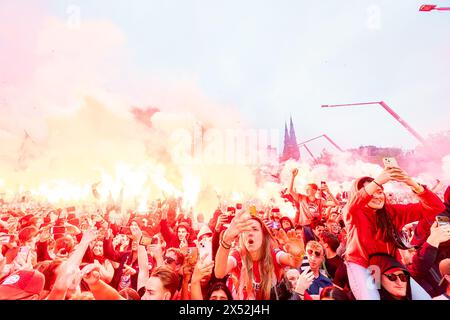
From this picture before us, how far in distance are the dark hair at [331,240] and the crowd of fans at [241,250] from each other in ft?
0.04

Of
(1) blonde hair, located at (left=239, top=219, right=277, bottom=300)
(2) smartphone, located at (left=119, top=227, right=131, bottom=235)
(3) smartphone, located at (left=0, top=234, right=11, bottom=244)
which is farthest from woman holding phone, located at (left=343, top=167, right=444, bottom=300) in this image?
(3) smartphone, located at (left=0, top=234, right=11, bottom=244)

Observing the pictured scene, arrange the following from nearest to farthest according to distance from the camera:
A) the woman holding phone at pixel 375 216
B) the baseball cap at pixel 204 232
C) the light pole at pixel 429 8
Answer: the woman holding phone at pixel 375 216 < the baseball cap at pixel 204 232 < the light pole at pixel 429 8

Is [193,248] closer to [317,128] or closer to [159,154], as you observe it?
[159,154]

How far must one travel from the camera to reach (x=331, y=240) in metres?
3.94

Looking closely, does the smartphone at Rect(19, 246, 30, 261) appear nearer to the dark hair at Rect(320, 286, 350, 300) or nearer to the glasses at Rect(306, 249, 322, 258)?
the glasses at Rect(306, 249, 322, 258)

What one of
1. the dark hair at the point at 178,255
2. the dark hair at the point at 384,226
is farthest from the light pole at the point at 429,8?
the dark hair at the point at 178,255

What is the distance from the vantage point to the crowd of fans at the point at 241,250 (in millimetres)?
3785

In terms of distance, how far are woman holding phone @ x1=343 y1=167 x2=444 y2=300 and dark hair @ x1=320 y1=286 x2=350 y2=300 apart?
12 centimetres

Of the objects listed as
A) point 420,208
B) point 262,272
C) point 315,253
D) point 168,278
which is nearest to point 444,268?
point 420,208

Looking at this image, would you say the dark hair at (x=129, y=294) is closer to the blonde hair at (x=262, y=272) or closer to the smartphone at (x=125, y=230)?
the smartphone at (x=125, y=230)

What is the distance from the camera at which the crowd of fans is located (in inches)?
149

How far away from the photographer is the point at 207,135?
426cm

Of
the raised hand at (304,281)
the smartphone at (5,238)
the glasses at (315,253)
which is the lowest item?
the raised hand at (304,281)
